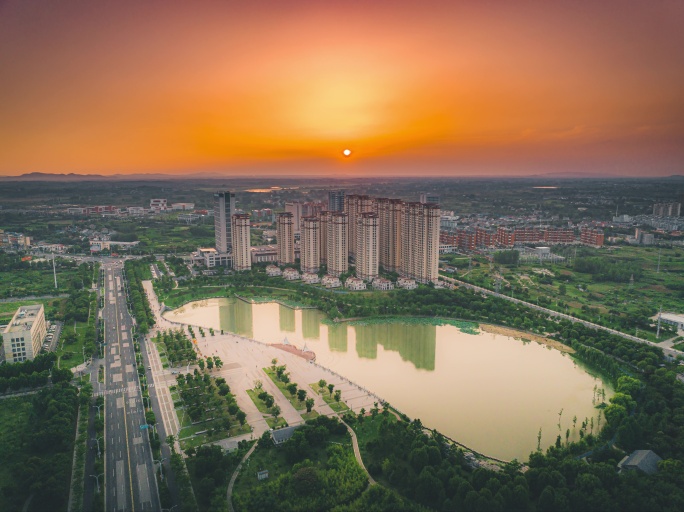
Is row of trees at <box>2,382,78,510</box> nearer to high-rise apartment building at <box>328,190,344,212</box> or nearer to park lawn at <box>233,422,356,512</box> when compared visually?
park lawn at <box>233,422,356,512</box>

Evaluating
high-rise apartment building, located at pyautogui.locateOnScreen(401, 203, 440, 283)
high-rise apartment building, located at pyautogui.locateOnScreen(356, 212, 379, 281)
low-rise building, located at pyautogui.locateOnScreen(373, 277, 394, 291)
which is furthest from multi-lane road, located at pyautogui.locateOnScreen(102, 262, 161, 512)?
high-rise apartment building, located at pyautogui.locateOnScreen(401, 203, 440, 283)

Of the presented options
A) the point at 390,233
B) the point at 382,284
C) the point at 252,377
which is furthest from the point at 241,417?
the point at 390,233

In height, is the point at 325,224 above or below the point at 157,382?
above

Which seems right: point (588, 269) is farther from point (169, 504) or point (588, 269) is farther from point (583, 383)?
point (169, 504)

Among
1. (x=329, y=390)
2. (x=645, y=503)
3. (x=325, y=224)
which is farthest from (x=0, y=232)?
(x=645, y=503)

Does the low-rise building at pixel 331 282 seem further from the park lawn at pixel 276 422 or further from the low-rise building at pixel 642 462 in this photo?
the low-rise building at pixel 642 462

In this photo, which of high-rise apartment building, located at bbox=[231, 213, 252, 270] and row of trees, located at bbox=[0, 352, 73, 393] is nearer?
row of trees, located at bbox=[0, 352, 73, 393]
